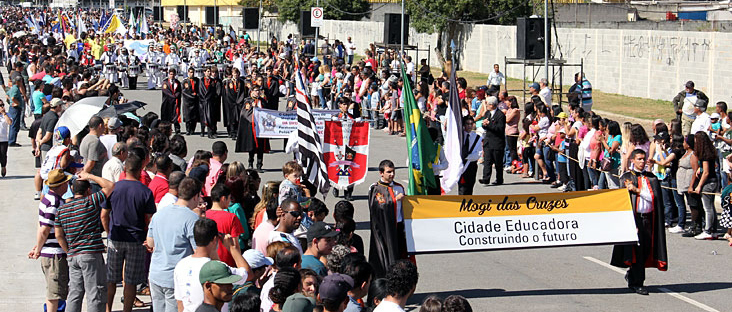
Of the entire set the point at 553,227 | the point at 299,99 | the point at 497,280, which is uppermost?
the point at 299,99

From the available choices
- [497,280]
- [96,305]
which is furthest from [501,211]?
[96,305]

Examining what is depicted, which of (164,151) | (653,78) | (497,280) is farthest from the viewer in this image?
(653,78)

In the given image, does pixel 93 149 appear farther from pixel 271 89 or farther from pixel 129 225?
pixel 271 89

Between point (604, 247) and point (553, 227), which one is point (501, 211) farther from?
point (604, 247)

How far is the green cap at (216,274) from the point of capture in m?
6.39

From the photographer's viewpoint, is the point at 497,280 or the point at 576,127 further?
the point at 576,127

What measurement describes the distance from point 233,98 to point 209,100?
71 centimetres

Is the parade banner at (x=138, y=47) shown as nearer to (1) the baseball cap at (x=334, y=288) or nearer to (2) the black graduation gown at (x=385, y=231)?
(2) the black graduation gown at (x=385, y=231)

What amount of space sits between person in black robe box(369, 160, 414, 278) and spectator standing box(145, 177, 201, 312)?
7.27 ft

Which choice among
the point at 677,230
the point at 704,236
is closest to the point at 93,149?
the point at 677,230

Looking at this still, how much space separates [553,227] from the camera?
10.1 m

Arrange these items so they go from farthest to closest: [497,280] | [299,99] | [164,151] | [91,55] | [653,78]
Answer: [91,55]
[653,78]
[299,99]
[164,151]
[497,280]

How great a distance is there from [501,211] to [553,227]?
22.7 inches

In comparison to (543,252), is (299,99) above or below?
above
